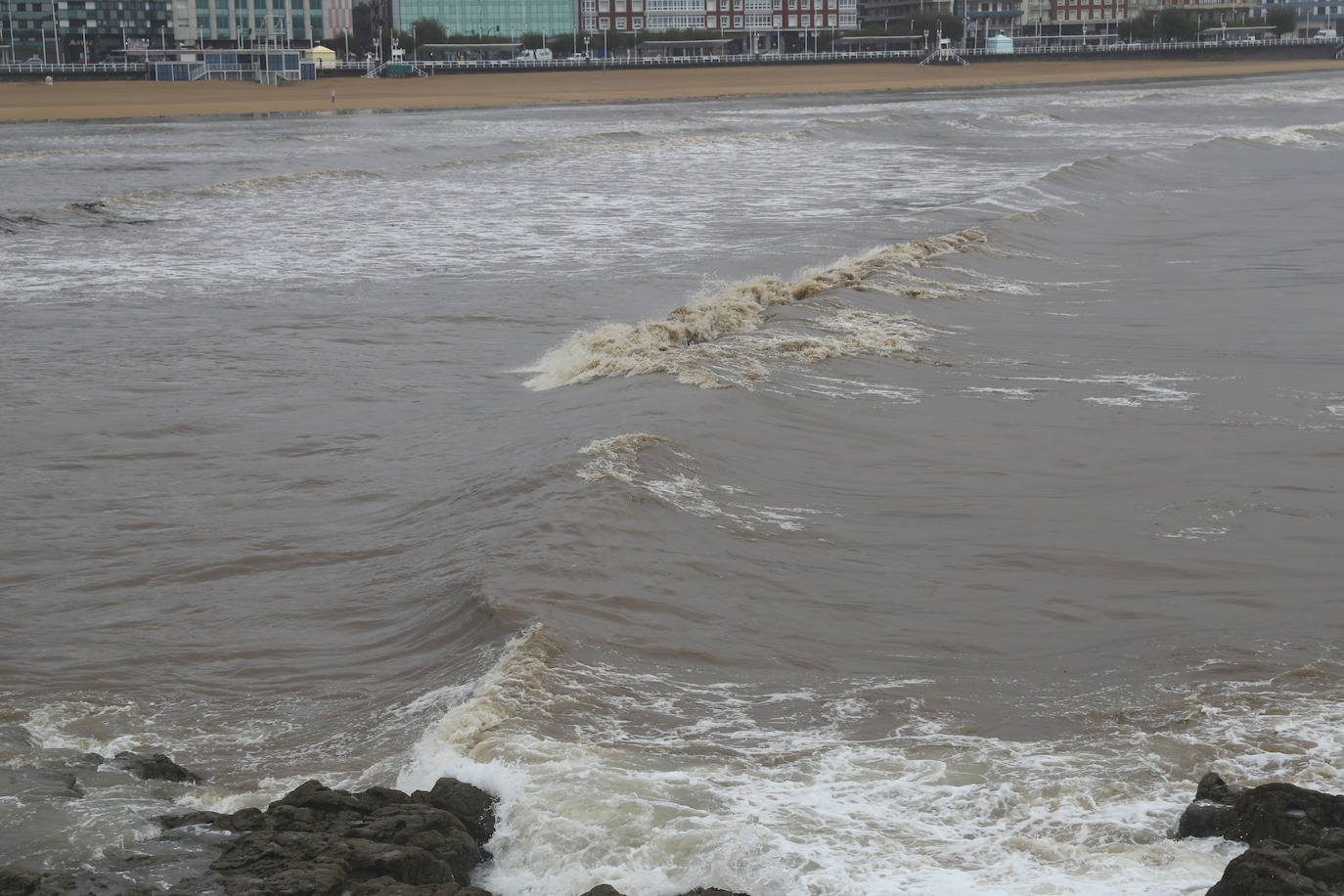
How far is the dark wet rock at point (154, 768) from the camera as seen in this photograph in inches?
210

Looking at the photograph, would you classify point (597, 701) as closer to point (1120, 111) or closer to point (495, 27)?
point (1120, 111)

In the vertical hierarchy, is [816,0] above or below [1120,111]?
above

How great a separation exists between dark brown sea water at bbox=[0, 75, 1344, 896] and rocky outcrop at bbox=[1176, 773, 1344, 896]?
19 centimetres

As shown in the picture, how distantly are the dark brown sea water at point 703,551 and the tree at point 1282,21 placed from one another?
151595mm

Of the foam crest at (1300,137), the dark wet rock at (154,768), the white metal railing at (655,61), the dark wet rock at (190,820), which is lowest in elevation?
the dark wet rock at (154,768)

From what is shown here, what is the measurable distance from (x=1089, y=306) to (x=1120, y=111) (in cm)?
5046

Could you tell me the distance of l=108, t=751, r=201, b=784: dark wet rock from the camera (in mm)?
5340

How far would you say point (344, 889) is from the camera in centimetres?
432

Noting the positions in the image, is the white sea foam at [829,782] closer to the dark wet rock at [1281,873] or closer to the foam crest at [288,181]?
the dark wet rock at [1281,873]

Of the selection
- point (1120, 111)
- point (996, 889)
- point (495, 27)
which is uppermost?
point (495, 27)

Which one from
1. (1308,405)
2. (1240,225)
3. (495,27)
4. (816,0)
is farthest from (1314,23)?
(1308,405)

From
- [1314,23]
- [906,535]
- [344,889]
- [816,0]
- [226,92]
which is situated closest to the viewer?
[344,889]

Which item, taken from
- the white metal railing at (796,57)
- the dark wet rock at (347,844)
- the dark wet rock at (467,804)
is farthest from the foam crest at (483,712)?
the white metal railing at (796,57)

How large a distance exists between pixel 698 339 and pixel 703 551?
5993 millimetres
